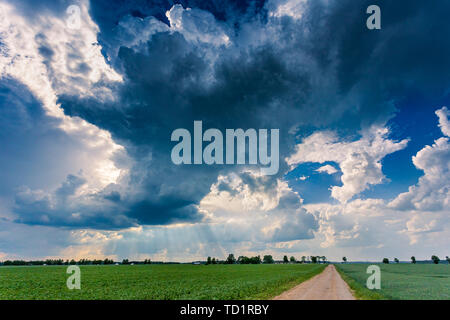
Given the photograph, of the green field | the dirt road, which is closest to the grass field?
the dirt road

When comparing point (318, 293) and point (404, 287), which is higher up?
point (318, 293)

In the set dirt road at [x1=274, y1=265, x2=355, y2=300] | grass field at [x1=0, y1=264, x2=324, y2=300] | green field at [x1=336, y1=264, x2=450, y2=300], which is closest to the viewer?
dirt road at [x1=274, y1=265, x2=355, y2=300]

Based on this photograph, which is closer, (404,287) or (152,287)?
(152,287)

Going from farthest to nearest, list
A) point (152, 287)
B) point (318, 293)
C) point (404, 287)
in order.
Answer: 1. point (404, 287)
2. point (152, 287)
3. point (318, 293)

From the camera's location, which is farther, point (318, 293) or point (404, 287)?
point (404, 287)

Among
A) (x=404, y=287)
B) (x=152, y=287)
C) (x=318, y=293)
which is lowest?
(x=404, y=287)

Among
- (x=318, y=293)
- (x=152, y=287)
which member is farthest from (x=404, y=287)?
(x=152, y=287)

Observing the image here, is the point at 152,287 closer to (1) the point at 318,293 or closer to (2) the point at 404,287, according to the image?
(1) the point at 318,293

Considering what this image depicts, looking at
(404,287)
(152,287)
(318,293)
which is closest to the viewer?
(318,293)

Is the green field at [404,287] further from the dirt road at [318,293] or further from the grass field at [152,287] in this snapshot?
the grass field at [152,287]

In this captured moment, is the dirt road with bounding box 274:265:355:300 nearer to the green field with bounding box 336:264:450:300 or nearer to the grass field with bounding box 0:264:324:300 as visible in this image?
the green field with bounding box 336:264:450:300
